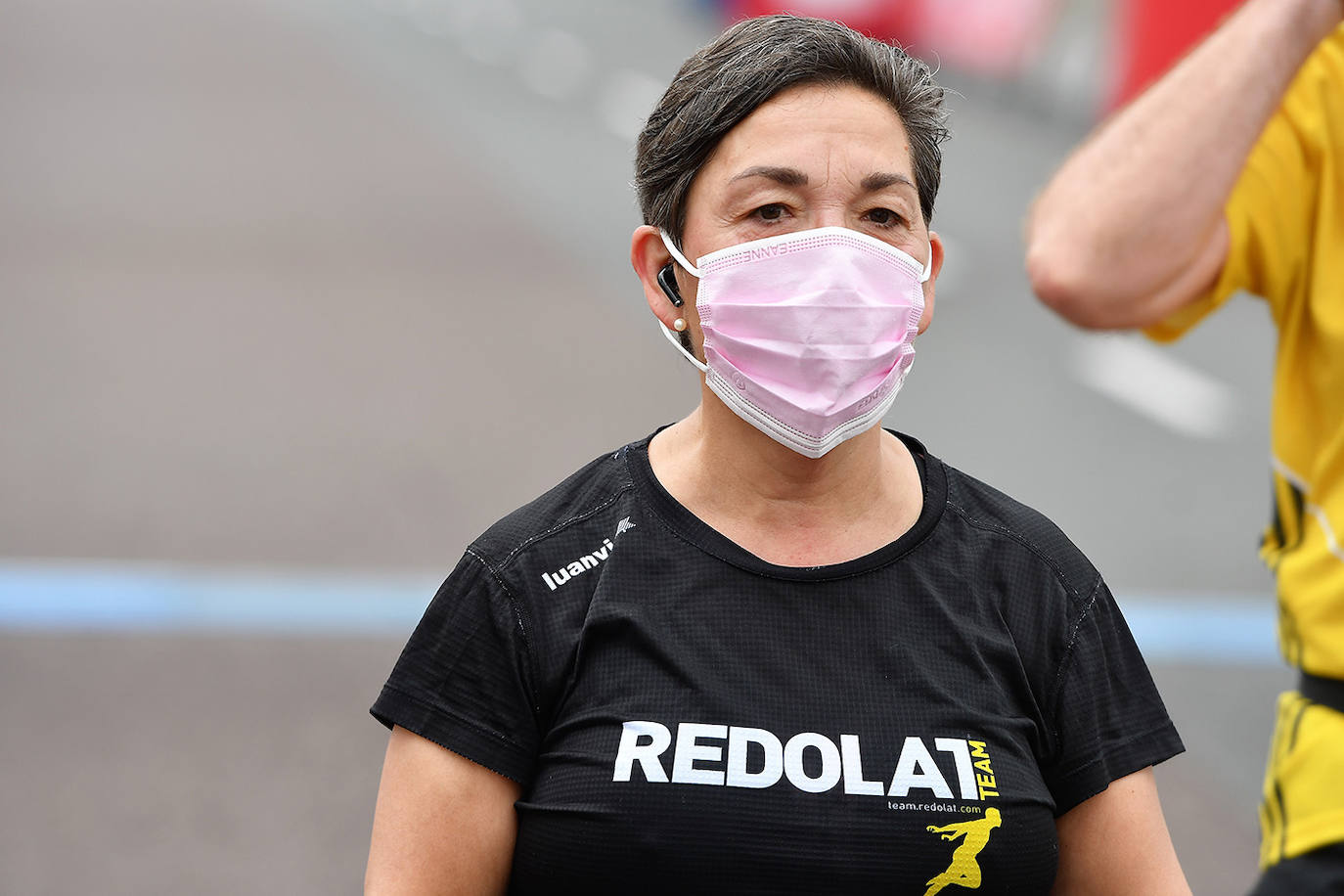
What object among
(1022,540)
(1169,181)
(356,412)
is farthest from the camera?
(356,412)

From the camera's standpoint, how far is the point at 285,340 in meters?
10.9

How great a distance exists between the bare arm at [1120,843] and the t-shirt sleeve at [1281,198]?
3.15 feet

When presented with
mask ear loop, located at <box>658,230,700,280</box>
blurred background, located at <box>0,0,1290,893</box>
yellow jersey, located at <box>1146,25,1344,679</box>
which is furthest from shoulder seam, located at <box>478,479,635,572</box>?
blurred background, located at <box>0,0,1290,893</box>

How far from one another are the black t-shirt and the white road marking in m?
7.02

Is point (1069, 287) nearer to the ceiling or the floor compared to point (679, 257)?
nearer to the ceiling

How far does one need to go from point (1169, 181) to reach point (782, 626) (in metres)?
1.07

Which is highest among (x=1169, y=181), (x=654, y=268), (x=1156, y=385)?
(x=1156, y=385)

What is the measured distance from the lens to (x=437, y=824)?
2412 mm

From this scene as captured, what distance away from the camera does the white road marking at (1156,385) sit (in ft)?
31.4

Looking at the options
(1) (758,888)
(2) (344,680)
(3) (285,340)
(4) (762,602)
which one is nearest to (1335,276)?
(4) (762,602)

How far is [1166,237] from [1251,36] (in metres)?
0.35

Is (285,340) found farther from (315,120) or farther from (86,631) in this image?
(315,120)

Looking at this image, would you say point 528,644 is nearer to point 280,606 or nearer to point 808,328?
point 808,328

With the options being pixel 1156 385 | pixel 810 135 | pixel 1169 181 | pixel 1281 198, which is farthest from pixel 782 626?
pixel 1156 385
